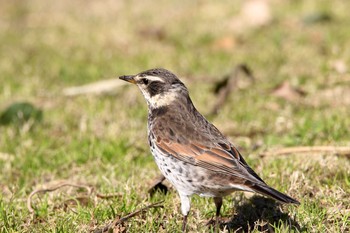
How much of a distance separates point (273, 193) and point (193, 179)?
78 cm

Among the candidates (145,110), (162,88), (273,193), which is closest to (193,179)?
(273,193)

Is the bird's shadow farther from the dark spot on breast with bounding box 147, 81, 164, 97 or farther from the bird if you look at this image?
the dark spot on breast with bounding box 147, 81, 164, 97

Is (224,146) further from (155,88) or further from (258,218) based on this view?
(155,88)

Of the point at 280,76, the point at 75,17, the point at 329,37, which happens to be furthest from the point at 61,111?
the point at 75,17

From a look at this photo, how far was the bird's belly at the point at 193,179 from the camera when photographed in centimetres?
549

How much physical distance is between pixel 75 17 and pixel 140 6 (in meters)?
1.79

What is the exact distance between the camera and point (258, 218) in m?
6.09

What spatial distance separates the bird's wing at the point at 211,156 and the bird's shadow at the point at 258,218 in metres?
0.49

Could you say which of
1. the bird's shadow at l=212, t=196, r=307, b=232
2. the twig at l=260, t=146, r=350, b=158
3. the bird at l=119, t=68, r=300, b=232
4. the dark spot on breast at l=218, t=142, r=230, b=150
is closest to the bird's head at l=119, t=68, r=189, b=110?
the bird at l=119, t=68, r=300, b=232

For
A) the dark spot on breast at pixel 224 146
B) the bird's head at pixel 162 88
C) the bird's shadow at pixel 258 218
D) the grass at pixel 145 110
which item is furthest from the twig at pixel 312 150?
the dark spot on breast at pixel 224 146

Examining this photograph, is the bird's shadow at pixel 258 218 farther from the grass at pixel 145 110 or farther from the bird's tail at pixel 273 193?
the bird's tail at pixel 273 193

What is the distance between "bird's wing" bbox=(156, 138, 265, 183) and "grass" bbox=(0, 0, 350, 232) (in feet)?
1.68

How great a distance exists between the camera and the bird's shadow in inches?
223

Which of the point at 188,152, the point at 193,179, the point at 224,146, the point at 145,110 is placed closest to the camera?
the point at 193,179
